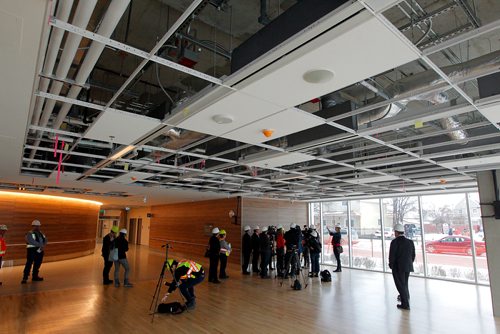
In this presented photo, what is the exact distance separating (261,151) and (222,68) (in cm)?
170

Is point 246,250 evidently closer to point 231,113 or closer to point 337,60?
point 231,113

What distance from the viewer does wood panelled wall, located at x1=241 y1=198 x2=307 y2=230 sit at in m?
11.4

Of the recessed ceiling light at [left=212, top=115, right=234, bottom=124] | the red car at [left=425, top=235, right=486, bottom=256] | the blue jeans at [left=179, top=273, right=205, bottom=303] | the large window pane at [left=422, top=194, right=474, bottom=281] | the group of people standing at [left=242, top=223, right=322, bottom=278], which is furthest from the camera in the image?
the large window pane at [left=422, top=194, right=474, bottom=281]

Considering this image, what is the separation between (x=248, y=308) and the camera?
222 inches

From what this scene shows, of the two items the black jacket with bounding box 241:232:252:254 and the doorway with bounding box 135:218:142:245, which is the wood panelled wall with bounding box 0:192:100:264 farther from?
the black jacket with bounding box 241:232:252:254

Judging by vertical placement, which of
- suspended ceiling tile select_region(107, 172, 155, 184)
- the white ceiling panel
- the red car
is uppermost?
the white ceiling panel

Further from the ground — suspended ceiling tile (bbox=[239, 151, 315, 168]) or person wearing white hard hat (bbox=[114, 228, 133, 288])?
suspended ceiling tile (bbox=[239, 151, 315, 168])

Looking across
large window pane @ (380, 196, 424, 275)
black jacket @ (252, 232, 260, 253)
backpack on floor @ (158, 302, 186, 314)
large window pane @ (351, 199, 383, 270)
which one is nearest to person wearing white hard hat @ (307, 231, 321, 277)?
black jacket @ (252, 232, 260, 253)

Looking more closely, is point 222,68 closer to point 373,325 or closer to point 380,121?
point 380,121

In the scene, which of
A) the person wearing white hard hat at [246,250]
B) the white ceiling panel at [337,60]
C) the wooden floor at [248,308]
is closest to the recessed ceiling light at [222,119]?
the white ceiling panel at [337,60]

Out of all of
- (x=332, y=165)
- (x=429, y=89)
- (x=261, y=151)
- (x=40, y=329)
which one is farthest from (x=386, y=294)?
(x=40, y=329)

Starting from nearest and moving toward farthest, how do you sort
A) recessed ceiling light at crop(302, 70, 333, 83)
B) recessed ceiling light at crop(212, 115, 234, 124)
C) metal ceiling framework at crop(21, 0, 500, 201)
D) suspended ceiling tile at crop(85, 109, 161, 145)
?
metal ceiling framework at crop(21, 0, 500, 201) < recessed ceiling light at crop(302, 70, 333, 83) < recessed ceiling light at crop(212, 115, 234, 124) < suspended ceiling tile at crop(85, 109, 161, 145)

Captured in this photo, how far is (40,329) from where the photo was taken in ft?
14.1

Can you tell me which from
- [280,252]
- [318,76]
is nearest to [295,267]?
[280,252]
